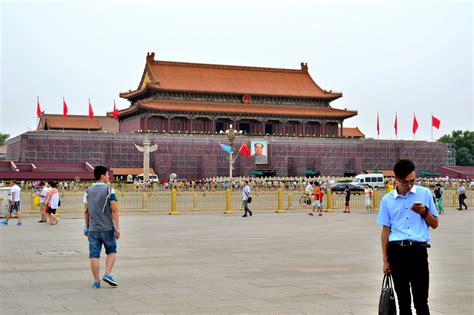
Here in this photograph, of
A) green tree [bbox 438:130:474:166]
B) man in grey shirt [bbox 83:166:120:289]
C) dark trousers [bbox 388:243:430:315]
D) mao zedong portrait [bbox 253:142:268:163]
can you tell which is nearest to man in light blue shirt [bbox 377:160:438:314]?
dark trousers [bbox 388:243:430:315]

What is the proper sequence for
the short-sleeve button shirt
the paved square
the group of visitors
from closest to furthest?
the short-sleeve button shirt → the paved square → the group of visitors

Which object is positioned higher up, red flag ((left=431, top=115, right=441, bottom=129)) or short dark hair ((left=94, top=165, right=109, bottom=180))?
red flag ((left=431, top=115, right=441, bottom=129))

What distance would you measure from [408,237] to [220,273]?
16.0ft

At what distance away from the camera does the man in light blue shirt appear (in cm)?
553

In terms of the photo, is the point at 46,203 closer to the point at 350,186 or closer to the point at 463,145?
the point at 350,186

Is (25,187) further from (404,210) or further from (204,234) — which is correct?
(404,210)

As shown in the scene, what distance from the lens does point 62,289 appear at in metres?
8.59

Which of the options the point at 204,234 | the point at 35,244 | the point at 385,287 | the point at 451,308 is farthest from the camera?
the point at 204,234

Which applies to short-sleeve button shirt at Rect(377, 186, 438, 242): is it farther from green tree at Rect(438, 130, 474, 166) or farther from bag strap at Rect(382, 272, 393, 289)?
green tree at Rect(438, 130, 474, 166)

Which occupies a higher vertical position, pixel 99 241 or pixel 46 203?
pixel 46 203

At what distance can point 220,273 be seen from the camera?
10023mm

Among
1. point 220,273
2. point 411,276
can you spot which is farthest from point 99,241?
point 411,276

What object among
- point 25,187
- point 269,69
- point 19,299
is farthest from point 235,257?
point 269,69

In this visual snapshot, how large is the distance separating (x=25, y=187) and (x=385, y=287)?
156 feet
